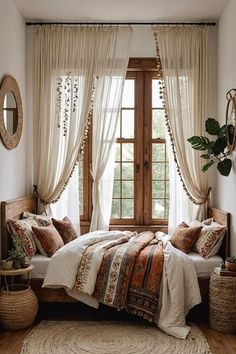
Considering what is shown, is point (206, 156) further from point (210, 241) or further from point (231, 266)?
point (231, 266)

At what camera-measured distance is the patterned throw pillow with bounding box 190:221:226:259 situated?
172 inches

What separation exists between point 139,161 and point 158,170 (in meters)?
0.25

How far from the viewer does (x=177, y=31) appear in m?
5.21

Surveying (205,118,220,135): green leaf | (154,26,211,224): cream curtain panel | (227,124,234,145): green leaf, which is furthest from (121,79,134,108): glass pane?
(227,124,234,145): green leaf

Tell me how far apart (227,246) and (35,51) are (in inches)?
119

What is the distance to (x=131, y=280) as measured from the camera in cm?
405

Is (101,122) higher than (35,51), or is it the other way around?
(35,51)

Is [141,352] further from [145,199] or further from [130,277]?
[145,199]

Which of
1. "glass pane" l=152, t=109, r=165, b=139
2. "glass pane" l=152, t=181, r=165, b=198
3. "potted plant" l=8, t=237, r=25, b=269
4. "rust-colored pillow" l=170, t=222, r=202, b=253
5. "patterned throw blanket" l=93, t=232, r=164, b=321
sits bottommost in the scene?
"patterned throw blanket" l=93, t=232, r=164, b=321

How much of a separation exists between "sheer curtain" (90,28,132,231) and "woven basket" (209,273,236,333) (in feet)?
5.43

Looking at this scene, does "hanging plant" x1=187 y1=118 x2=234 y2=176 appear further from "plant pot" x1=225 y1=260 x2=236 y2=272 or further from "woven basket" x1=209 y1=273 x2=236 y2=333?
"woven basket" x1=209 y1=273 x2=236 y2=333

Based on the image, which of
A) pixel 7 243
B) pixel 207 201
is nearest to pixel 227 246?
pixel 207 201

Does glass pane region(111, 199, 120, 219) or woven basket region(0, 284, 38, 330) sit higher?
glass pane region(111, 199, 120, 219)

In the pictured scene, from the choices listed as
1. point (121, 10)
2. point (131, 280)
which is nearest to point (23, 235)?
point (131, 280)
